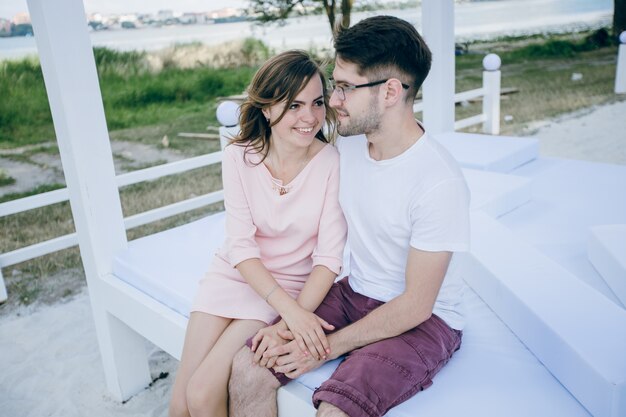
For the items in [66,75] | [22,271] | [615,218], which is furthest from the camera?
[22,271]

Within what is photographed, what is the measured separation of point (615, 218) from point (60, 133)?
2337mm

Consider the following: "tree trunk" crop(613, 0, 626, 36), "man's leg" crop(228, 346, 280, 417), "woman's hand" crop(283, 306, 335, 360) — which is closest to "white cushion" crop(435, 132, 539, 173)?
"woman's hand" crop(283, 306, 335, 360)

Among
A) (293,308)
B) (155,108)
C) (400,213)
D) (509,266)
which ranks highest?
(400,213)

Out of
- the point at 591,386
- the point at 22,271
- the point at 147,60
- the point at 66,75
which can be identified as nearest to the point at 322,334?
the point at 591,386

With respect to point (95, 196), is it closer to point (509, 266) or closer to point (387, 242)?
point (387, 242)

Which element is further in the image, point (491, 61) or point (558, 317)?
point (491, 61)

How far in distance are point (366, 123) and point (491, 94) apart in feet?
14.2

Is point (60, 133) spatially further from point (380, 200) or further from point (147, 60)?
point (147, 60)

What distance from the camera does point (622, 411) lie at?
1.20m

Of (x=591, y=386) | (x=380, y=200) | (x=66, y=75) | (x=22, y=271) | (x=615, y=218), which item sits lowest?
(x=22, y=271)

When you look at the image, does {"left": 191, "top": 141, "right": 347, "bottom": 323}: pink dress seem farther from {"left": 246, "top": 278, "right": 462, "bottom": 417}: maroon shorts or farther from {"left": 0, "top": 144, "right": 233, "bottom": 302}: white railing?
{"left": 0, "top": 144, "right": 233, "bottom": 302}: white railing

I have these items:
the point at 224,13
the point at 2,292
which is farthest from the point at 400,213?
the point at 224,13

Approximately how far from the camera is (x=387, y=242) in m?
1.42

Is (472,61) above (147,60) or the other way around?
the other way around
